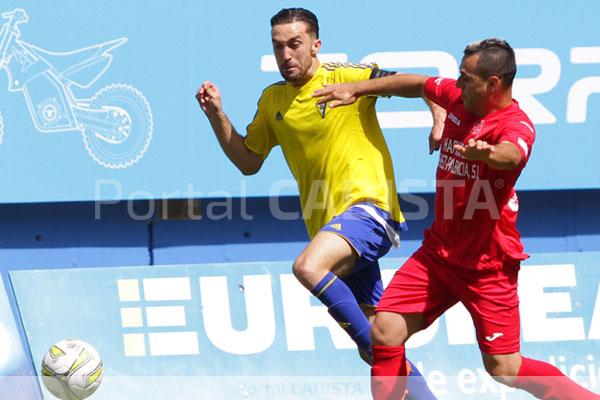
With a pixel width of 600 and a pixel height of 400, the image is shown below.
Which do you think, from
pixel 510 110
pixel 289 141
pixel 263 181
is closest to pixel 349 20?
pixel 263 181

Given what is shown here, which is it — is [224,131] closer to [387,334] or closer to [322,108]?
[322,108]

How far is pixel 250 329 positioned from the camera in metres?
8.68

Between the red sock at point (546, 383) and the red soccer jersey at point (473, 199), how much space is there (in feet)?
1.93

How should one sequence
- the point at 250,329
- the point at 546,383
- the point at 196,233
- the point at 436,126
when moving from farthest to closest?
1. the point at 196,233
2. the point at 250,329
3. the point at 436,126
4. the point at 546,383

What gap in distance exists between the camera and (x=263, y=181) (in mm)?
8836

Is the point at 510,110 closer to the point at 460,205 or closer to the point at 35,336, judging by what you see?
the point at 460,205

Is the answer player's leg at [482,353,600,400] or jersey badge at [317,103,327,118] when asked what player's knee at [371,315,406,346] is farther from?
jersey badge at [317,103,327,118]

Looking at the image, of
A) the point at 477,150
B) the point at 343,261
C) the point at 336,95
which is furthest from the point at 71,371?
the point at 477,150

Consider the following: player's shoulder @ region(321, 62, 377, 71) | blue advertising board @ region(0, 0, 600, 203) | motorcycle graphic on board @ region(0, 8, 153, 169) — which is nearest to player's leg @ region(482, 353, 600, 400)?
player's shoulder @ region(321, 62, 377, 71)

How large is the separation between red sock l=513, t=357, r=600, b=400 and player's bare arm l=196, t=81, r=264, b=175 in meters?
2.01

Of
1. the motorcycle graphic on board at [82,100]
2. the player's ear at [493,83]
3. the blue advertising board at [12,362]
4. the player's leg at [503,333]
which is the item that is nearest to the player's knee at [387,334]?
the player's leg at [503,333]

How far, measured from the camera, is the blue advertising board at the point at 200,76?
28.9ft

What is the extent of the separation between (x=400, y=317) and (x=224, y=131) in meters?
1.60

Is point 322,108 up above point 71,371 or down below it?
above
